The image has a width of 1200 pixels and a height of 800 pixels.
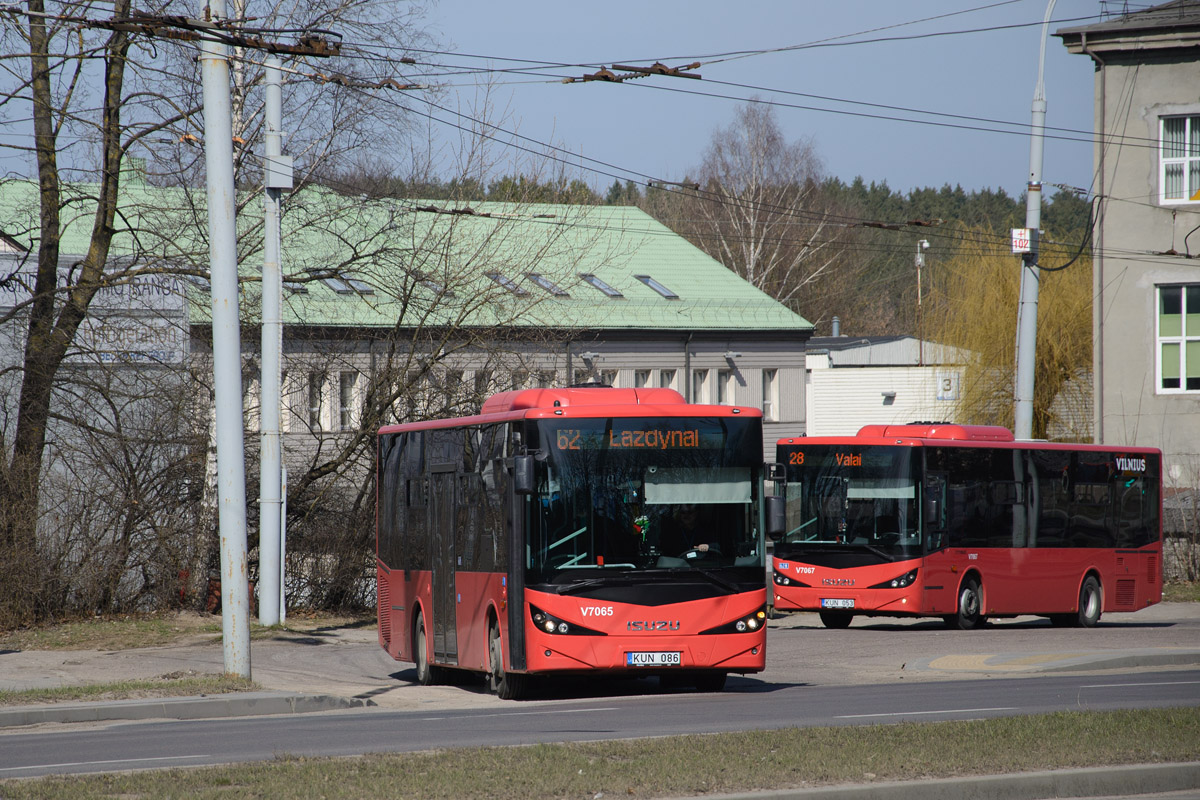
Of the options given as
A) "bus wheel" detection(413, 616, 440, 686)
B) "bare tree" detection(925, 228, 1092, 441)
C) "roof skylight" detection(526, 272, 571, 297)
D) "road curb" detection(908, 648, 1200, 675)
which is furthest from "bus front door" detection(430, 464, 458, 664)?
"bare tree" detection(925, 228, 1092, 441)

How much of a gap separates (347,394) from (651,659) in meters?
14.7

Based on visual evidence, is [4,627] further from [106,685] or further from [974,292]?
[974,292]

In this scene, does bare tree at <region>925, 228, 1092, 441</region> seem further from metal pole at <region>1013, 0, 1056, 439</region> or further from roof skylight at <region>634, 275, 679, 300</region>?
metal pole at <region>1013, 0, 1056, 439</region>

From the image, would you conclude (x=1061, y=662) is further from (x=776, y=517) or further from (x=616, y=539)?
(x=616, y=539)

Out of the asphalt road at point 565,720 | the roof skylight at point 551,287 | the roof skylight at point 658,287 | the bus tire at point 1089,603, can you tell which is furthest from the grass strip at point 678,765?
the roof skylight at point 658,287

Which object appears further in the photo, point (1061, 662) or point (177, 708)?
point (1061, 662)

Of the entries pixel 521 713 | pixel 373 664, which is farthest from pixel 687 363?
pixel 521 713

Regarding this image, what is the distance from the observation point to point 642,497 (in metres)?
15.2

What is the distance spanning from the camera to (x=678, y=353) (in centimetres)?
5569

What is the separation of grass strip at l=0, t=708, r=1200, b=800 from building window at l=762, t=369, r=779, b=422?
47.8 metres

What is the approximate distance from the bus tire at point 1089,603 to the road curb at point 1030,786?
59.0 ft

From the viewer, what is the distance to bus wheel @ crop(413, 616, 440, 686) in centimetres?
1794

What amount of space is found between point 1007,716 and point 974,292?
37.6m

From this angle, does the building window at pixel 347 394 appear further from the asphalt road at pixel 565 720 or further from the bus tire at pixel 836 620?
the asphalt road at pixel 565 720
